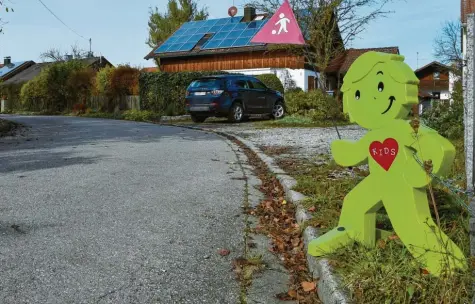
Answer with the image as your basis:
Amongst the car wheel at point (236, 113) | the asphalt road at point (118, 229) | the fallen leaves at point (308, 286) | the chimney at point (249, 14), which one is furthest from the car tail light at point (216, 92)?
the chimney at point (249, 14)

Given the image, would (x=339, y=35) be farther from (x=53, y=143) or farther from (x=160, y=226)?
(x=160, y=226)

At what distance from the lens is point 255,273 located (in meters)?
3.28

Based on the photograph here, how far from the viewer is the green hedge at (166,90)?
22594mm

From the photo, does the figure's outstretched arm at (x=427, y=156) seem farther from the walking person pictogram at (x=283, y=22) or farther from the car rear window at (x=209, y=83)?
the car rear window at (x=209, y=83)

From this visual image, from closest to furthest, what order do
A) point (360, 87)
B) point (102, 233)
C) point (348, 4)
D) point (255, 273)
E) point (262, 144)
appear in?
point (360, 87)
point (255, 273)
point (102, 233)
point (262, 144)
point (348, 4)

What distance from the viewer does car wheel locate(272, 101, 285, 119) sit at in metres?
19.3

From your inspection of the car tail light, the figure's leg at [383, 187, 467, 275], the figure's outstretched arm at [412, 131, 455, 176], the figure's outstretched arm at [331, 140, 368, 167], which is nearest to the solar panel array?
the car tail light

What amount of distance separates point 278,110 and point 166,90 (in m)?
6.27

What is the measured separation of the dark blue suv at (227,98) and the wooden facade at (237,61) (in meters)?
12.8

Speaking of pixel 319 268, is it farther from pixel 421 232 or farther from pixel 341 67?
pixel 341 67

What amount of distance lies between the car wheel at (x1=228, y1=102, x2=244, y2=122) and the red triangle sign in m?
12.8

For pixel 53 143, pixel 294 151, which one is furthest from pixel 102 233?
pixel 53 143

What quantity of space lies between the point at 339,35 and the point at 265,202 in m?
23.3

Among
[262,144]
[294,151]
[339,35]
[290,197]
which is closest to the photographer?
[290,197]
